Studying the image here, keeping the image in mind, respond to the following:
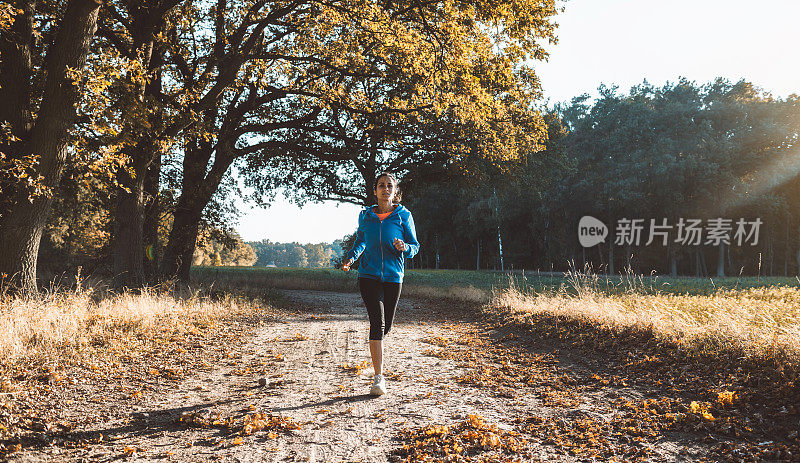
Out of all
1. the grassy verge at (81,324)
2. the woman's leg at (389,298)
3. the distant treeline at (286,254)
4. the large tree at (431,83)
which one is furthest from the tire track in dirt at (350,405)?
the distant treeline at (286,254)

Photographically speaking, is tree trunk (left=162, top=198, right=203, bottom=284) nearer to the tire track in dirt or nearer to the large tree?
the large tree

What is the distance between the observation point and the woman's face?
478 centimetres

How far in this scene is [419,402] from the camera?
4.35m

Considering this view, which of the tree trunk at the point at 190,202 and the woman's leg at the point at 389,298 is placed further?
the tree trunk at the point at 190,202

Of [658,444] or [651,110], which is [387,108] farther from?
[651,110]

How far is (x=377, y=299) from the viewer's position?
4656mm

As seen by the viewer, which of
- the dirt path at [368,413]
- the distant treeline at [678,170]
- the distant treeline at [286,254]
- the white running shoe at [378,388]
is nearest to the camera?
the dirt path at [368,413]

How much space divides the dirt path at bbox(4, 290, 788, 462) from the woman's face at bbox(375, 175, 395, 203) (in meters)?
2.08

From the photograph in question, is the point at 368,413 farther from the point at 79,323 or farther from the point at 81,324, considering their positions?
the point at 79,323

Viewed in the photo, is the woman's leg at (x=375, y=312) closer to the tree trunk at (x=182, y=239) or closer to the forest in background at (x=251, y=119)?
the forest in background at (x=251, y=119)

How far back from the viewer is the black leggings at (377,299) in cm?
464

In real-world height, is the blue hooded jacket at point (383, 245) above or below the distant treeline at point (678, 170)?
below

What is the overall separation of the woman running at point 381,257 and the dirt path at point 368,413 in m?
0.62

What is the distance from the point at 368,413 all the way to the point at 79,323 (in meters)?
4.65
